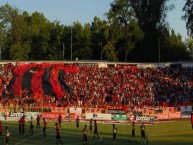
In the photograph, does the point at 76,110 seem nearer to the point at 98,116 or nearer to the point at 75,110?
the point at 75,110

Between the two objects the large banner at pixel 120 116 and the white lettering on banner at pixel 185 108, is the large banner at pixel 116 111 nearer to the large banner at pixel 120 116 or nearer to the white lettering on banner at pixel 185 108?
the large banner at pixel 120 116

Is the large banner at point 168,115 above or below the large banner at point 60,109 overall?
below

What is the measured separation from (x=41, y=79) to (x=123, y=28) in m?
22.9

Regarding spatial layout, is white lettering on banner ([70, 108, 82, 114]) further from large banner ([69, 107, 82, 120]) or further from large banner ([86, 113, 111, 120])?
large banner ([86, 113, 111, 120])

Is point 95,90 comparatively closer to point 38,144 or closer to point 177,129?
point 177,129

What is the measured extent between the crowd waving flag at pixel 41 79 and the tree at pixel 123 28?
57.3 feet

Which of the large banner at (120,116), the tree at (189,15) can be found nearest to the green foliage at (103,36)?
the tree at (189,15)

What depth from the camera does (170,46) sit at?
107688 mm

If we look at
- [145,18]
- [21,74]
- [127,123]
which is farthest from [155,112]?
[145,18]

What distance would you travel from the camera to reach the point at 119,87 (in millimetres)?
76625

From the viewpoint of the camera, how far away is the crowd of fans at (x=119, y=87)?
72750mm

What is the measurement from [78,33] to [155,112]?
180 ft

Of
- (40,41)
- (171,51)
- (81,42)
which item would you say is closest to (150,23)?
(171,51)

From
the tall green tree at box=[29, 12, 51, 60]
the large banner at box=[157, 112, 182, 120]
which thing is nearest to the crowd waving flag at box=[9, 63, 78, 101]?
the large banner at box=[157, 112, 182, 120]
